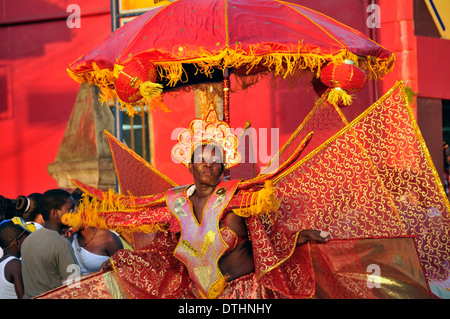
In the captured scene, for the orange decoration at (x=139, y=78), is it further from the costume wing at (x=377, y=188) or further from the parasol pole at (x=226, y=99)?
the costume wing at (x=377, y=188)

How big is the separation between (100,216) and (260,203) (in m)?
1.14

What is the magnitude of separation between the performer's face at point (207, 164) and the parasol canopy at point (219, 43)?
0.50 metres

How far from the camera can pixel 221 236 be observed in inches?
Result: 169

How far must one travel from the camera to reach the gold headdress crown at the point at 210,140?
14.9 ft

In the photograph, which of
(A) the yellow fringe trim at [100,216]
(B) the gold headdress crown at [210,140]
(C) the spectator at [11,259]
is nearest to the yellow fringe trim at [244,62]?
(B) the gold headdress crown at [210,140]

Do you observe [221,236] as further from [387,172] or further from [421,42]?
[421,42]

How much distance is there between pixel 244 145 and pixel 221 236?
149 cm

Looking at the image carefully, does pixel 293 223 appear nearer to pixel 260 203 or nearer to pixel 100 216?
pixel 260 203

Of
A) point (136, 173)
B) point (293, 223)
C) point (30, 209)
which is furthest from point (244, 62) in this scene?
point (30, 209)

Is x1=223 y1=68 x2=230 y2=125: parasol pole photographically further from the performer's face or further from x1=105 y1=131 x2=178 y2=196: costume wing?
x1=105 y1=131 x2=178 y2=196: costume wing

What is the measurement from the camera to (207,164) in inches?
175
